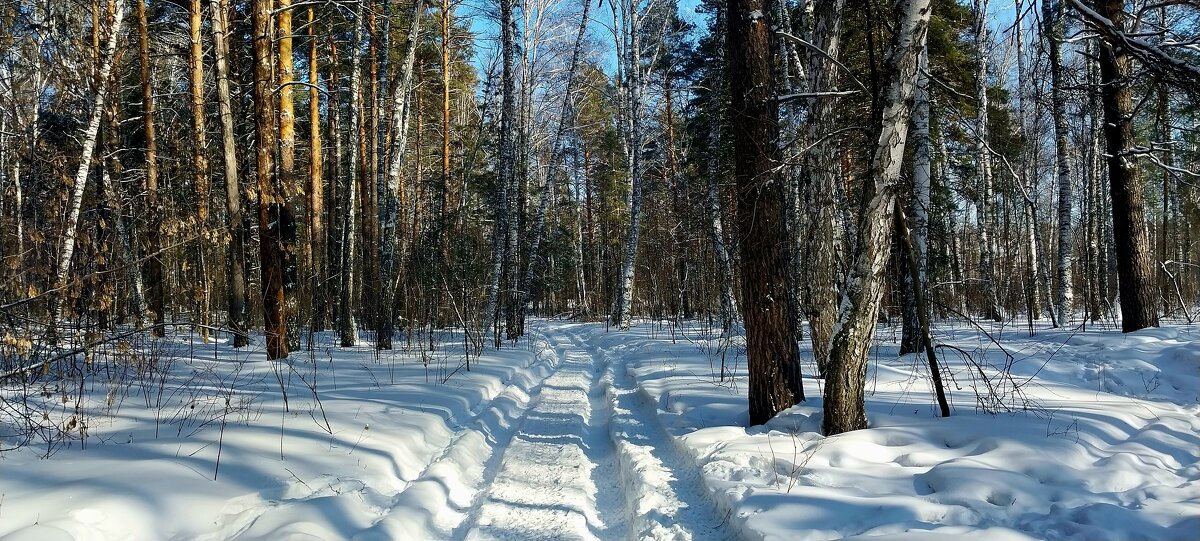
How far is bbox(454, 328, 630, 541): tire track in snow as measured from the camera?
3768mm

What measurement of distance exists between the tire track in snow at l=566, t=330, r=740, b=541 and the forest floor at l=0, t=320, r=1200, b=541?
2 cm

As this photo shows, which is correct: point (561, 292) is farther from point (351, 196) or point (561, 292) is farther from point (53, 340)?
point (53, 340)

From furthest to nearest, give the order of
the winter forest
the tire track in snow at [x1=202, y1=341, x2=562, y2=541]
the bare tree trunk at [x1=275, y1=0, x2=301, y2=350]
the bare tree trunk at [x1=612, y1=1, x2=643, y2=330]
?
the bare tree trunk at [x1=612, y1=1, x2=643, y2=330], the bare tree trunk at [x1=275, y1=0, x2=301, y2=350], the winter forest, the tire track in snow at [x1=202, y1=341, x2=562, y2=541]

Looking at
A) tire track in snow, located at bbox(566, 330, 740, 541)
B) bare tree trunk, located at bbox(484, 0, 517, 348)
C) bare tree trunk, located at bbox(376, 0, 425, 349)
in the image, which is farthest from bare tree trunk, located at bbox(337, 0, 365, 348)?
tire track in snow, located at bbox(566, 330, 740, 541)

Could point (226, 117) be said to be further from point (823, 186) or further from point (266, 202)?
point (823, 186)

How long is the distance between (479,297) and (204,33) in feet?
27.2

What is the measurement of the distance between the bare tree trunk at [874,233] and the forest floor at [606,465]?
349 mm

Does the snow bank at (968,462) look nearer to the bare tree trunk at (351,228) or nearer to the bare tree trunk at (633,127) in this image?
the bare tree trunk at (351,228)

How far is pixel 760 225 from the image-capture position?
18.3ft

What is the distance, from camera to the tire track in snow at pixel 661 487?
3.66m

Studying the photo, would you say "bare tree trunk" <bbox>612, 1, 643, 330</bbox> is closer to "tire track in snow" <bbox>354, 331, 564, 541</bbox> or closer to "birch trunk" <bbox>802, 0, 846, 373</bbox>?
"birch trunk" <bbox>802, 0, 846, 373</bbox>

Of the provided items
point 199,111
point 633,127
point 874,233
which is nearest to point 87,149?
point 199,111

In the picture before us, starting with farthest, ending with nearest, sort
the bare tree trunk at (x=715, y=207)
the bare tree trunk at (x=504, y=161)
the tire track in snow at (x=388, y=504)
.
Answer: the bare tree trunk at (x=715, y=207), the bare tree trunk at (x=504, y=161), the tire track in snow at (x=388, y=504)

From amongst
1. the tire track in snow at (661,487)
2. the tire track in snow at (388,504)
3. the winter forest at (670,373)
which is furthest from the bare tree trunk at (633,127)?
the tire track in snow at (388,504)
